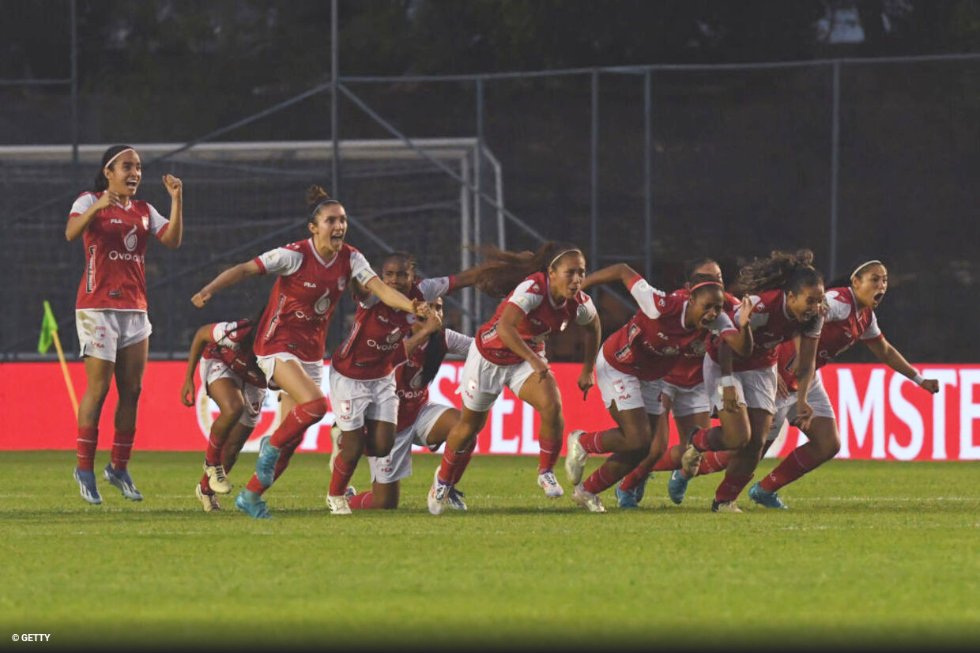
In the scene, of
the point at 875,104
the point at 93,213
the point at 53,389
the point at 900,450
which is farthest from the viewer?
the point at 875,104

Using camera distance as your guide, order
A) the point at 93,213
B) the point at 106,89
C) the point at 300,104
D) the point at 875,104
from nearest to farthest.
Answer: the point at 93,213
the point at 875,104
the point at 300,104
the point at 106,89

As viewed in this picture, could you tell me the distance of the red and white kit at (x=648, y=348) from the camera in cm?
1286

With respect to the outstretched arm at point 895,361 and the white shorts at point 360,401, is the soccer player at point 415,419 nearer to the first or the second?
the white shorts at point 360,401

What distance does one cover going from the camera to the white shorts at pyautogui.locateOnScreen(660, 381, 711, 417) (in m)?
13.7

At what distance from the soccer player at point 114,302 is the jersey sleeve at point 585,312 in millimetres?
2573

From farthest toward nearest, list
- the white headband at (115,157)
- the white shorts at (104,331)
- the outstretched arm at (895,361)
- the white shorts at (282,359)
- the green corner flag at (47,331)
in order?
the green corner flag at (47,331)
the outstretched arm at (895,361)
the white shorts at (104,331)
the white headband at (115,157)
the white shorts at (282,359)

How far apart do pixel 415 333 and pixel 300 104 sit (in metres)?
15.4

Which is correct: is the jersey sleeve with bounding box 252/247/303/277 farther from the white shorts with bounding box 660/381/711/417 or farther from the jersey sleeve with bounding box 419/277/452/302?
the white shorts with bounding box 660/381/711/417

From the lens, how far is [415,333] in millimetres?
13258

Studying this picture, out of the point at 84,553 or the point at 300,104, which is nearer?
the point at 84,553

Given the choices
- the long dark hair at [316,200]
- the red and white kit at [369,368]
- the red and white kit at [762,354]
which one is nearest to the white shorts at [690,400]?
the red and white kit at [762,354]

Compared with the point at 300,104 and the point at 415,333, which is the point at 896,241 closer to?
the point at 300,104

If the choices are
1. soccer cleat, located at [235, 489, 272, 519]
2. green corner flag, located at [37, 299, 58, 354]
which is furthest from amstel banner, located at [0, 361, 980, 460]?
soccer cleat, located at [235, 489, 272, 519]

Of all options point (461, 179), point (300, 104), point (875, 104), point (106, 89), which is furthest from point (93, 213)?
point (106, 89)
